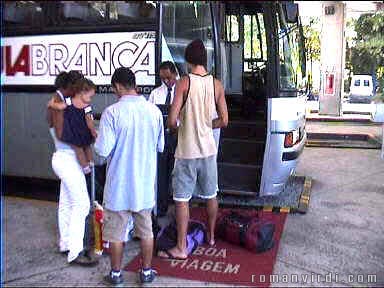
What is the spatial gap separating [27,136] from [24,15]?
1.45 m

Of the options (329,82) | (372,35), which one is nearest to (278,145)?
(329,82)

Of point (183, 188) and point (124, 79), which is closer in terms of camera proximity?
point (124, 79)

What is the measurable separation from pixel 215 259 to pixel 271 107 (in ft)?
6.40

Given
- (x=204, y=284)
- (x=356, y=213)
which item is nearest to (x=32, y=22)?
(x=204, y=284)

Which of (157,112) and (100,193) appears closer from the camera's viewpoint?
(157,112)

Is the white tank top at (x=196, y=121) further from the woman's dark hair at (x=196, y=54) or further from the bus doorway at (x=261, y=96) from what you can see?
the bus doorway at (x=261, y=96)

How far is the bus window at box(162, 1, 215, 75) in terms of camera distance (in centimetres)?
512

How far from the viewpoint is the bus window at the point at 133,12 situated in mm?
4980

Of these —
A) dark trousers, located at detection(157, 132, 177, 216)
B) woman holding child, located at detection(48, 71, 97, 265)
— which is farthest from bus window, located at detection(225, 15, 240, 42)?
woman holding child, located at detection(48, 71, 97, 265)

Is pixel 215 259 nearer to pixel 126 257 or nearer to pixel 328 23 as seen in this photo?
pixel 126 257

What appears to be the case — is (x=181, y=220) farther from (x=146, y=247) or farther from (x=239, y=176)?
(x=239, y=176)

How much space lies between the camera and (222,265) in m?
4.23

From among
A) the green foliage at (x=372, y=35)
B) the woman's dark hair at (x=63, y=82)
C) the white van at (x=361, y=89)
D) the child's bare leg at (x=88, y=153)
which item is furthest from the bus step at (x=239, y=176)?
the white van at (x=361, y=89)

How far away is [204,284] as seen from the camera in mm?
3879
